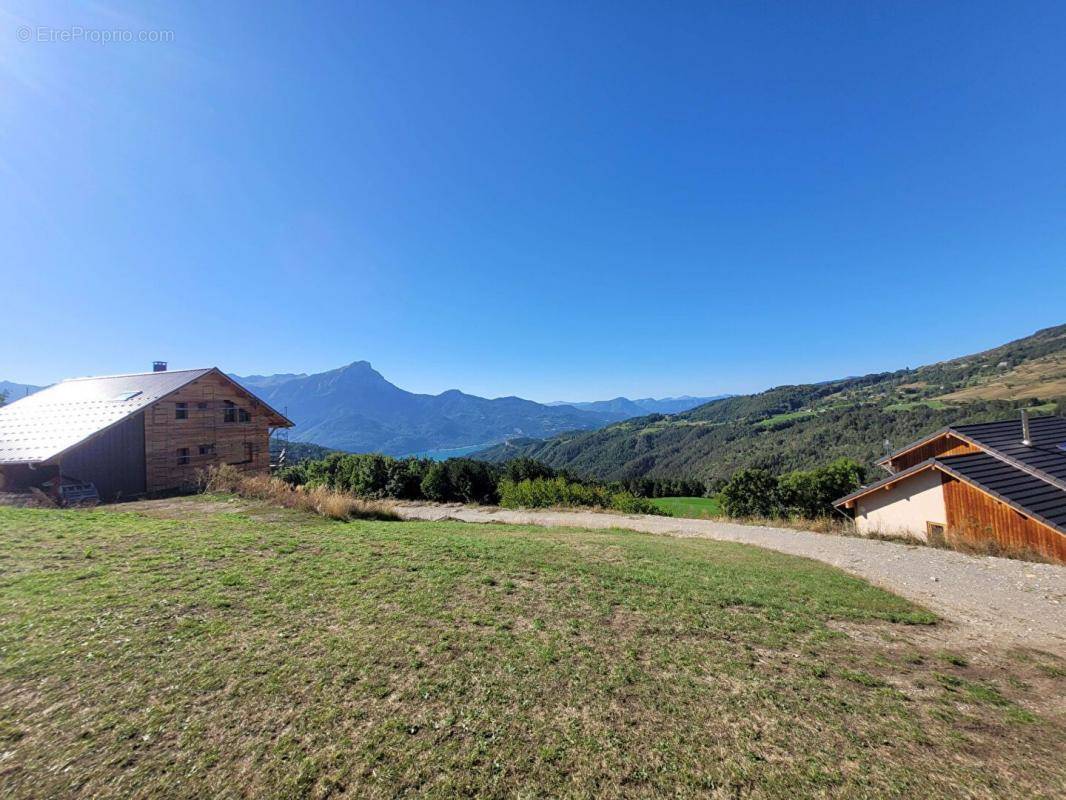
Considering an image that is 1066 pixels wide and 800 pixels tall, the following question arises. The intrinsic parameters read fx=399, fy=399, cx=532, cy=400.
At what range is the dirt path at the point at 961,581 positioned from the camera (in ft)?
18.2

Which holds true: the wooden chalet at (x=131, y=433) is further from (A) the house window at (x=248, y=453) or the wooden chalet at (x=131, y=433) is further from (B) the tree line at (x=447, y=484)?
(B) the tree line at (x=447, y=484)

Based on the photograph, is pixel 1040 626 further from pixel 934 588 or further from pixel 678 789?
pixel 678 789

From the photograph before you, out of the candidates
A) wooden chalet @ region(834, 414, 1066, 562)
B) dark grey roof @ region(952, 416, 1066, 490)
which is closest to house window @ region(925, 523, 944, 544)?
wooden chalet @ region(834, 414, 1066, 562)

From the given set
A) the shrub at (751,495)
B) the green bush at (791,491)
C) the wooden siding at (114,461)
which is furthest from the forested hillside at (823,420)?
the wooden siding at (114,461)

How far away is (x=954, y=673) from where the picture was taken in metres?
4.05

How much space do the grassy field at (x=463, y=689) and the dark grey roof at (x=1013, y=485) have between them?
9916mm

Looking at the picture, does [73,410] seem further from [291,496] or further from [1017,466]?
[1017,466]

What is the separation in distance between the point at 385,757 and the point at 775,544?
13.5 meters

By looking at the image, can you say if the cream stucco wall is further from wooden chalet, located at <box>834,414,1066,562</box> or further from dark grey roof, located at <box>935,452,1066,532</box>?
dark grey roof, located at <box>935,452,1066,532</box>

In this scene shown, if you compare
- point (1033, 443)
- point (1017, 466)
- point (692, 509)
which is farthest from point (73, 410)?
point (692, 509)

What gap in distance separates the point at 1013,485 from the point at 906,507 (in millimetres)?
3016

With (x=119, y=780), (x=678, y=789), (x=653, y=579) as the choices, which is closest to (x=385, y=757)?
(x=119, y=780)

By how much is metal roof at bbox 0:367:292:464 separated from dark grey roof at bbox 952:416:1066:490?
30.6 meters

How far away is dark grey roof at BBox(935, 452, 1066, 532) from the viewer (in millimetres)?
11102
